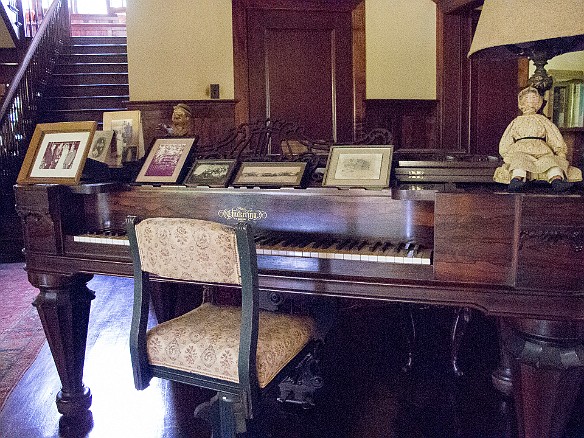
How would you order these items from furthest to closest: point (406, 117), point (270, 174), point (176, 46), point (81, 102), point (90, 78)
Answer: point (90, 78)
point (81, 102)
point (406, 117)
point (176, 46)
point (270, 174)

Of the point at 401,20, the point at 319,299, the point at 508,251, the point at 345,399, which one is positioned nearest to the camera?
the point at 508,251

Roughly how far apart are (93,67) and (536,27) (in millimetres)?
6981

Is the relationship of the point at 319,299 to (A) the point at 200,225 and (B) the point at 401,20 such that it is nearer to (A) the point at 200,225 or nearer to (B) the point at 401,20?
(A) the point at 200,225

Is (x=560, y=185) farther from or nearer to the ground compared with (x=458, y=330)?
farther from the ground

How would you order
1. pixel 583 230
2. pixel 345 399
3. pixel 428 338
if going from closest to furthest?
1. pixel 583 230
2. pixel 345 399
3. pixel 428 338

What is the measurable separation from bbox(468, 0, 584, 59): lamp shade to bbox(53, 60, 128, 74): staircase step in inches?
258

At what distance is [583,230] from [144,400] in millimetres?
1961

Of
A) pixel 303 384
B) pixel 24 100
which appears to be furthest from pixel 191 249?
pixel 24 100

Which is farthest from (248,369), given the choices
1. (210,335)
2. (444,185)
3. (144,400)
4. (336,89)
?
(336,89)

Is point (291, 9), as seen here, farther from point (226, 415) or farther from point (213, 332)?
point (226, 415)

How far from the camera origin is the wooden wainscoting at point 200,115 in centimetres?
491

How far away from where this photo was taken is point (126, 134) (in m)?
2.55

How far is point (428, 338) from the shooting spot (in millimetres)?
3248

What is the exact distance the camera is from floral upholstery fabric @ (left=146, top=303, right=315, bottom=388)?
1632mm
